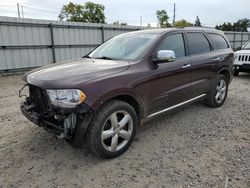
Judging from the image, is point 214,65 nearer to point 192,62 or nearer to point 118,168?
point 192,62

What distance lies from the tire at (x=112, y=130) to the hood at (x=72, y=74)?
42 cm

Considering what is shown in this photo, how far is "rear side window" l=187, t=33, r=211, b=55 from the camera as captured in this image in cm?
427

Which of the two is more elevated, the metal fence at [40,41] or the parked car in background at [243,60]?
the metal fence at [40,41]

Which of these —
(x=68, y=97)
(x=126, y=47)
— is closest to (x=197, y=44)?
(x=126, y=47)

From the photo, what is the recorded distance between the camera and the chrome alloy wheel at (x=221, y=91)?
511cm

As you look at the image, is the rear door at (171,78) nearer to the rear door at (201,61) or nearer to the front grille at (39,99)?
the rear door at (201,61)

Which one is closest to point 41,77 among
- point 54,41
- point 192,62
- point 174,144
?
point 174,144

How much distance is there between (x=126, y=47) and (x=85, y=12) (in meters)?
44.8

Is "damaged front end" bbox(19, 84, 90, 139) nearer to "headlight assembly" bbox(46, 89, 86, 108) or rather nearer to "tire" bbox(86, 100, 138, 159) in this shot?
"headlight assembly" bbox(46, 89, 86, 108)

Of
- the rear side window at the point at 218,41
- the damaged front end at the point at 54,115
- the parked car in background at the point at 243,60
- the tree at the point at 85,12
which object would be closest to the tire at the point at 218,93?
the rear side window at the point at 218,41

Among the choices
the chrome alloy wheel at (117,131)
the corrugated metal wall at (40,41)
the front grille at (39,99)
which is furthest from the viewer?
the corrugated metal wall at (40,41)

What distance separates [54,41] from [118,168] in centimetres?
957

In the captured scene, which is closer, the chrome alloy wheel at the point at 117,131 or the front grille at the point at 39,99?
the front grille at the point at 39,99

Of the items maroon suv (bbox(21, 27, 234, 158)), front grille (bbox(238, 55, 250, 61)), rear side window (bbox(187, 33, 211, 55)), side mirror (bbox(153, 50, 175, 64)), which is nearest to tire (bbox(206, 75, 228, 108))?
maroon suv (bbox(21, 27, 234, 158))
